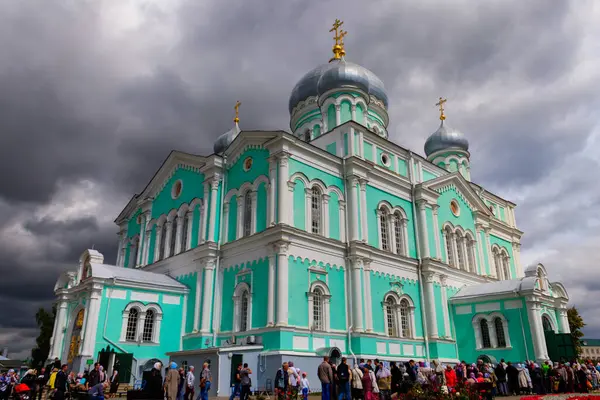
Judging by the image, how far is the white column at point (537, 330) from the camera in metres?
22.4

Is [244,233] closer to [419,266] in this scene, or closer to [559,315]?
[419,266]

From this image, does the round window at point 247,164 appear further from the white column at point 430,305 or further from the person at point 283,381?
the person at point 283,381

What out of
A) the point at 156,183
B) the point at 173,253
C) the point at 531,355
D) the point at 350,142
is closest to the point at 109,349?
the point at 173,253

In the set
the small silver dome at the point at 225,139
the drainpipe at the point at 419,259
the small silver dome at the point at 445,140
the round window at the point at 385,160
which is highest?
the small silver dome at the point at 445,140

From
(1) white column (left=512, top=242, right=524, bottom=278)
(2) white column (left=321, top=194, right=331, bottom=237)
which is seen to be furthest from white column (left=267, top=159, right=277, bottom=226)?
(1) white column (left=512, top=242, right=524, bottom=278)

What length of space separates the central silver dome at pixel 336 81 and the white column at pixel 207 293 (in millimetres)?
12622

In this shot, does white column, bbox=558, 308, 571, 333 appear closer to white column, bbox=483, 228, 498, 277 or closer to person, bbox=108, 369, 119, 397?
white column, bbox=483, 228, 498, 277

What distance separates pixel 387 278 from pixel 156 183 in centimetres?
1346

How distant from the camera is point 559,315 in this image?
26.1m

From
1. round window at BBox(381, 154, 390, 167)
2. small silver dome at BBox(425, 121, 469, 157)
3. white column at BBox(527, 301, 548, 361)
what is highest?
small silver dome at BBox(425, 121, 469, 157)

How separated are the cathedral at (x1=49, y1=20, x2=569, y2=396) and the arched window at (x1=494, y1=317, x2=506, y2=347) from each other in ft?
0.35

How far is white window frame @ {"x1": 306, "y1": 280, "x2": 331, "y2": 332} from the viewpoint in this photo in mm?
19236

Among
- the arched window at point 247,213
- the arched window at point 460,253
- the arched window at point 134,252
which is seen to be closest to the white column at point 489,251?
the arched window at point 460,253

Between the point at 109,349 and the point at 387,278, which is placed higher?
the point at 387,278
